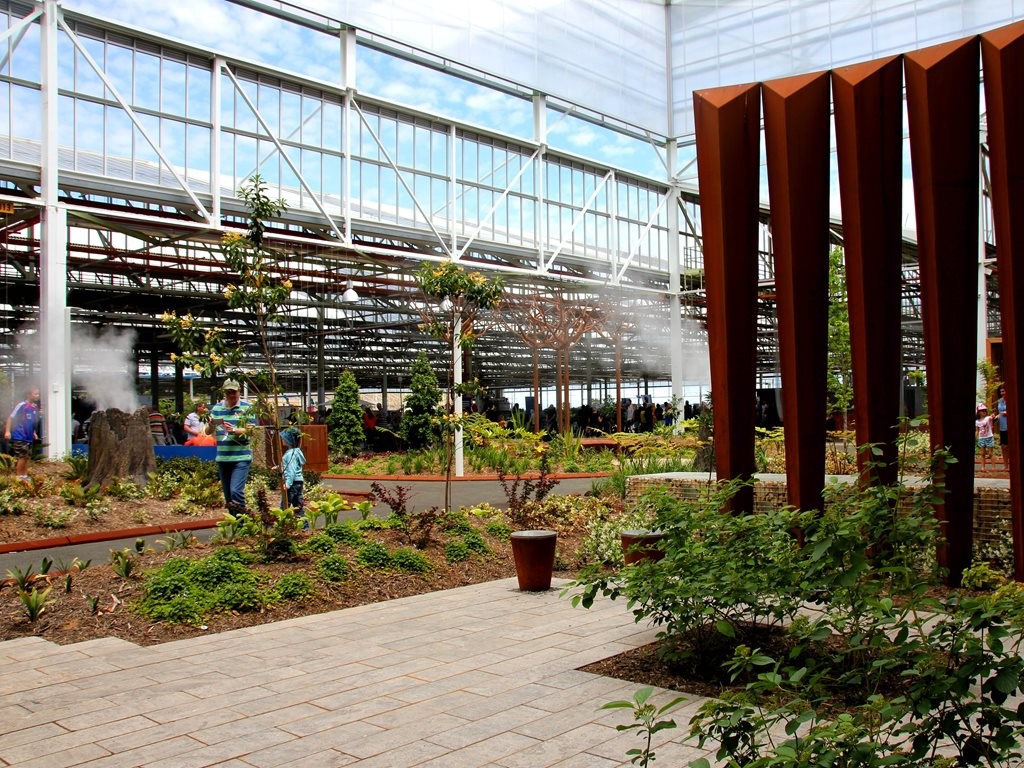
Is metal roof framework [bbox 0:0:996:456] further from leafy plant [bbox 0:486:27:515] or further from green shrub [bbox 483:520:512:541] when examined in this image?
green shrub [bbox 483:520:512:541]

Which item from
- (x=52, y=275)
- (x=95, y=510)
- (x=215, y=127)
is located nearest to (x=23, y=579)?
(x=95, y=510)

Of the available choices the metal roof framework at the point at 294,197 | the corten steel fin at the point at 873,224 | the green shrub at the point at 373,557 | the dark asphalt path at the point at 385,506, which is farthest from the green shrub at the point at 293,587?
the metal roof framework at the point at 294,197

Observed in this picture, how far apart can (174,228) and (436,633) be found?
14331 millimetres

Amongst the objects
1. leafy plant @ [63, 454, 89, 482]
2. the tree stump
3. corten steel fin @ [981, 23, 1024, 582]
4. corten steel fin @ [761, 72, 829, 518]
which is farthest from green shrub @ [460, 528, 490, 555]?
leafy plant @ [63, 454, 89, 482]

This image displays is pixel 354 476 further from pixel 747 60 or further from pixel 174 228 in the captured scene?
pixel 747 60

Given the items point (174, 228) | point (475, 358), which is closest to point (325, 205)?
point (174, 228)

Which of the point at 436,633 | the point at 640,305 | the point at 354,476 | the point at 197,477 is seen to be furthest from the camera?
the point at 640,305

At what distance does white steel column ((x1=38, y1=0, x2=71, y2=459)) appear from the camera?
16.4 metres

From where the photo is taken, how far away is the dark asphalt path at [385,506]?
9684 millimetres

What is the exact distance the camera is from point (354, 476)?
66.3ft

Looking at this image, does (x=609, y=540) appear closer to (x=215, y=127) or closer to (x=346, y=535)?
(x=346, y=535)

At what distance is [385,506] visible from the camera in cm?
1462

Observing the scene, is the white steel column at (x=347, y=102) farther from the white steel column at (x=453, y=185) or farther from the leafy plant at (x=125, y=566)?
the leafy plant at (x=125, y=566)

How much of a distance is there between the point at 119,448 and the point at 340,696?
9.88 meters
